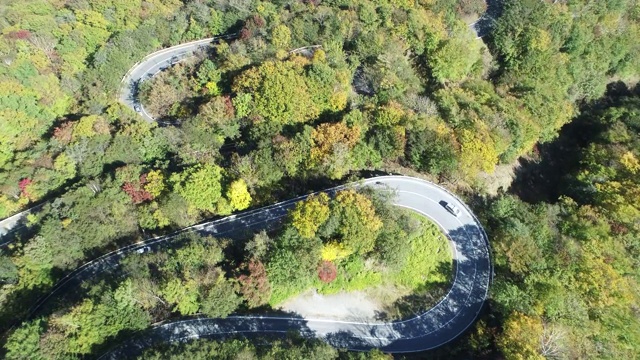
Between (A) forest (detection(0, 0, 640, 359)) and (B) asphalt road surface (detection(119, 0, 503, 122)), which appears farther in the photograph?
(B) asphalt road surface (detection(119, 0, 503, 122))

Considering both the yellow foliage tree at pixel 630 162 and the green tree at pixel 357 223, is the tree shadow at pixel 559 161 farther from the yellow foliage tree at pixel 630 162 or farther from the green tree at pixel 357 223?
the green tree at pixel 357 223

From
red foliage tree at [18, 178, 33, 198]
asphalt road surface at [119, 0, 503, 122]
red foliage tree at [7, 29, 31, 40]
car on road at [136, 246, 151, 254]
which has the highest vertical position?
red foliage tree at [7, 29, 31, 40]

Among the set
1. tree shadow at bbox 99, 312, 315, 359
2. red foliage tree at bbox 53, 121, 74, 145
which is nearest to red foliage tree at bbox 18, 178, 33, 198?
red foliage tree at bbox 53, 121, 74, 145

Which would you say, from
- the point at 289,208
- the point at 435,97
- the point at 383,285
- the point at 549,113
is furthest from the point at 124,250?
the point at 549,113

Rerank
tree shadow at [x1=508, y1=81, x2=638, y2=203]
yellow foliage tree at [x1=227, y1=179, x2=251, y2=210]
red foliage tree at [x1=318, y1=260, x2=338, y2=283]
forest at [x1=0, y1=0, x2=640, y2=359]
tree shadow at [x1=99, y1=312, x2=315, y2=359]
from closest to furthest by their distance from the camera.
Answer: tree shadow at [x1=99, y1=312, x2=315, y2=359] → forest at [x1=0, y1=0, x2=640, y2=359] → red foliage tree at [x1=318, y1=260, x2=338, y2=283] → yellow foliage tree at [x1=227, y1=179, x2=251, y2=210] → tree shadow at [x1=508, y1=81, x2=638, y2=203]

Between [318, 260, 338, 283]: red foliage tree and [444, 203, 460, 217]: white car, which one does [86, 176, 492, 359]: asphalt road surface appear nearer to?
[444, 203, 460, 217]: white car

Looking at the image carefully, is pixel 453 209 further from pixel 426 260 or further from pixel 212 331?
pixel 212 331

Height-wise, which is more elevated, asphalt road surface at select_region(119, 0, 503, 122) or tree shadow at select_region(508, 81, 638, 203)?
asphalt road surface at select_region(119, 0, 503, 122)

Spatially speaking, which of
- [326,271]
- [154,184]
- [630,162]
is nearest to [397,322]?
[326,271]
